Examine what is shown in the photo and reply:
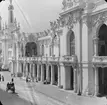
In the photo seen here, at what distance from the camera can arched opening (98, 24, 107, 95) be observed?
23453mm

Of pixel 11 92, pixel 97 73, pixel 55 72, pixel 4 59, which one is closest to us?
pixel 97 73

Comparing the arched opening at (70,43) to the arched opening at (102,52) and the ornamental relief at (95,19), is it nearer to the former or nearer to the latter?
the ornamental relief at (95,19)

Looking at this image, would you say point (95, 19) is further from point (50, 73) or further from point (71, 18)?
point (50, 73)

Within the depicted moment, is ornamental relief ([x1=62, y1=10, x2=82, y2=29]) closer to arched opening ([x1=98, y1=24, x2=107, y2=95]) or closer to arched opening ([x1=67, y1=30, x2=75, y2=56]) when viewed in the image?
arched opening ([x1=67, y1=30, x2=75, y2=56])

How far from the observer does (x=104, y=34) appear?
23828mm

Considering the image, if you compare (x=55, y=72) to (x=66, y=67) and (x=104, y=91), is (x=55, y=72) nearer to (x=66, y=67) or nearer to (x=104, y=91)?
(x=66, y=67)

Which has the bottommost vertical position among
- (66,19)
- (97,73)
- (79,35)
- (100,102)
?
(100,102)

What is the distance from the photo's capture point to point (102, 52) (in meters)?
23.8

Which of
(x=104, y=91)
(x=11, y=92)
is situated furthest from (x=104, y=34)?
(x=11, y=92)

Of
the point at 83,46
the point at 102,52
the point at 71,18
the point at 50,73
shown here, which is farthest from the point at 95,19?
the point at 50,73

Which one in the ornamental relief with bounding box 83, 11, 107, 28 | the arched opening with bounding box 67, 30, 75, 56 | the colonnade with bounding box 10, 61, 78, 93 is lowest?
the colonnade with bounding box 10, 61, 78, 93

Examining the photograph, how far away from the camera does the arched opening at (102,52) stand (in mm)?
23453

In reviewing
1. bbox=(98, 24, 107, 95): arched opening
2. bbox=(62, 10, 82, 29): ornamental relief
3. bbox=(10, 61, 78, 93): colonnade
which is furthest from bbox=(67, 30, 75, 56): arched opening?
bbox=(98, 24, 107, 95): arched opening

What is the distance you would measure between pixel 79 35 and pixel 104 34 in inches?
106
